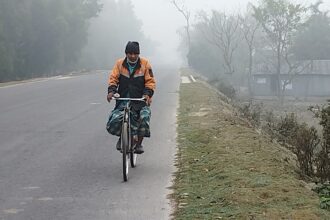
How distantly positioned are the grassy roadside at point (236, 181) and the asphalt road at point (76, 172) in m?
0.31

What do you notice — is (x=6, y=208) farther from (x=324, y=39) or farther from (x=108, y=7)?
(x=108, y=7)

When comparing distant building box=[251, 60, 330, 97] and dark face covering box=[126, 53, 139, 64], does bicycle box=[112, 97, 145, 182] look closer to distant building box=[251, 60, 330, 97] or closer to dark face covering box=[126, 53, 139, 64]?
dark face covering box=[126, 53, 139, 64]

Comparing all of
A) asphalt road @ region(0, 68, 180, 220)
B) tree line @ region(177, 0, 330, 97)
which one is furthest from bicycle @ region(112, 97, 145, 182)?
tree line @ region(177, 0, 330, 97)

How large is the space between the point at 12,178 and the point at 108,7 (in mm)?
118512

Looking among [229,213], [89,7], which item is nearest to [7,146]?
[229,213]

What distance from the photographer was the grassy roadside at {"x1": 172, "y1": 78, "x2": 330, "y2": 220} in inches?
225

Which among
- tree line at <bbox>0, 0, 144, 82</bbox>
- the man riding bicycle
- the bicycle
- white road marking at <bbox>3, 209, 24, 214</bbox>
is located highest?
tree line at <bbox>0, 0, 144, 82</bbox>

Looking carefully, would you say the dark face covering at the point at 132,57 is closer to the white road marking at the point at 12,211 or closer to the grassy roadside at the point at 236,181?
the grassy roadside at the point at 236,181

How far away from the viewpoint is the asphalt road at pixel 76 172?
20.2 feet

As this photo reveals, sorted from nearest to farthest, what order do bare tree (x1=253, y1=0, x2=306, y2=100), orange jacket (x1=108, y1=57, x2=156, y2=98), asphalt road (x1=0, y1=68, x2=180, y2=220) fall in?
asphalt road (x1=0, y1=68, x2=180, y2=220)
orange jacket (x1=108, y1=57, x2=156, y2=98)
bare tree (x1=253, y1=0, x2=306, y2=100)

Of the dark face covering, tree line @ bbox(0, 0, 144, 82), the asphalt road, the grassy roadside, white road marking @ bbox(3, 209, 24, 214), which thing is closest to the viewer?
the grassy roadside

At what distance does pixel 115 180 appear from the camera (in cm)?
767

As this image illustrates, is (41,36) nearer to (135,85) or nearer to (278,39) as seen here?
(278,39)

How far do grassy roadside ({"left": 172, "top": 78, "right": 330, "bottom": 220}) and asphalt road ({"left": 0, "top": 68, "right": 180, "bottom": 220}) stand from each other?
1.02 feet
